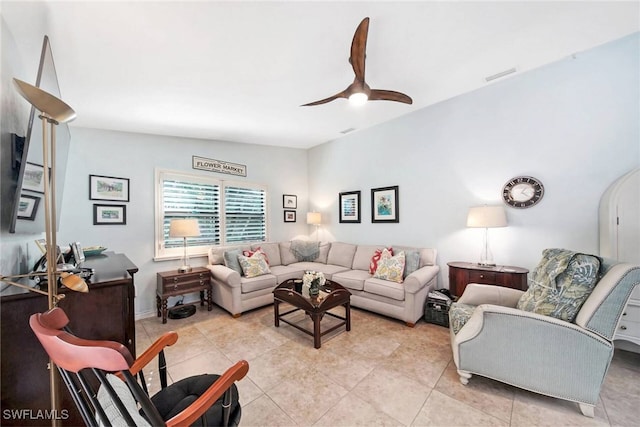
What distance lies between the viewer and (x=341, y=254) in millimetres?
4340

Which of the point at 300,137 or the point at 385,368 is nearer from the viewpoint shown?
the point at 385,368

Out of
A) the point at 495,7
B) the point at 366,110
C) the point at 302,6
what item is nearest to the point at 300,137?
the point at 366,110

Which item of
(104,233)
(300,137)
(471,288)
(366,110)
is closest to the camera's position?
(471,288)

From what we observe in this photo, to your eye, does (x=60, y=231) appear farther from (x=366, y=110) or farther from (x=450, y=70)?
(x=450, y=70)

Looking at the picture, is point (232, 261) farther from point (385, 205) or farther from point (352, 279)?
point (385, 205)

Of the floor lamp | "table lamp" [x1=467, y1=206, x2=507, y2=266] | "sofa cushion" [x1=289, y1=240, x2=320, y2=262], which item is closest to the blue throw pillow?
"sofa cushion" [x1=289, y1=240, x2=320, y2=262]

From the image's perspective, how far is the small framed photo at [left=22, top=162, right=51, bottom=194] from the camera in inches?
49.6

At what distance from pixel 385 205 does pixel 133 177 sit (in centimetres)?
371

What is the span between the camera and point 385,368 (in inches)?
84.7

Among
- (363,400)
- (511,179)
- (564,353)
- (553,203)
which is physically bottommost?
(363,400)

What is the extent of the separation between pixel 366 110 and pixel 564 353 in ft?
10.3

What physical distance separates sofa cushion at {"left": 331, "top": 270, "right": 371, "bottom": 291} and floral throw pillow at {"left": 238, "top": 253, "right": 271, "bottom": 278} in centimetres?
104

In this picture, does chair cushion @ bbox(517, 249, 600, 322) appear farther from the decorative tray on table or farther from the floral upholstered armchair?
the decorative tray on table

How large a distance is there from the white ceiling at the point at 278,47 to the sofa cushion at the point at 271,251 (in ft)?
7.13
